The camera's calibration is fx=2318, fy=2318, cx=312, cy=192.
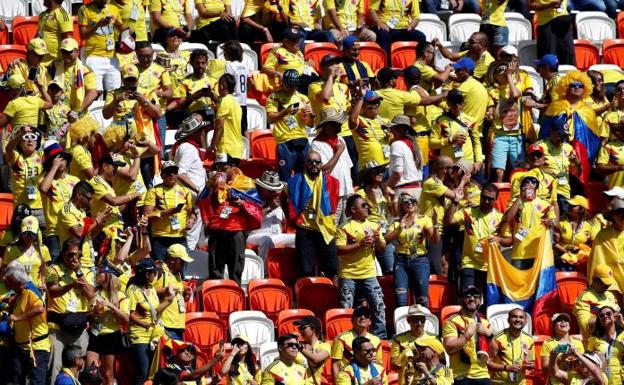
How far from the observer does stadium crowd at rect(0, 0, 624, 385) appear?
1988 cm

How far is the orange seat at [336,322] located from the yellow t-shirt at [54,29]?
480cm

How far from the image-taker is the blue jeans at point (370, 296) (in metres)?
20.8

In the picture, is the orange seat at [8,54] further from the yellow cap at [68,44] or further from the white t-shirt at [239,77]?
the white t-shirt at [239,77]

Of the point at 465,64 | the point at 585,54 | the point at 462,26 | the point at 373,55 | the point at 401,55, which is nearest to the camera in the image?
the point at 465,64

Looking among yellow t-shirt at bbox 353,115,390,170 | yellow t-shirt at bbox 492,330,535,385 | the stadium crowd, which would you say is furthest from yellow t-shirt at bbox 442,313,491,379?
yellow t-shirt at bbox 353,115,390,170

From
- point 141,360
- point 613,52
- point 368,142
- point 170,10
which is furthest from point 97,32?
point 613,52

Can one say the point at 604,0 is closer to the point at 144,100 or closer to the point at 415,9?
the point at 415,9

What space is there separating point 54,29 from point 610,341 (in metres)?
7.03

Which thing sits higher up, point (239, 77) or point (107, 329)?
point (239, 77)

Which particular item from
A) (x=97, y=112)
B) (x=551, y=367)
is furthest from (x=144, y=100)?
(x=551, y=367)

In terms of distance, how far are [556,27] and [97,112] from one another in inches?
207

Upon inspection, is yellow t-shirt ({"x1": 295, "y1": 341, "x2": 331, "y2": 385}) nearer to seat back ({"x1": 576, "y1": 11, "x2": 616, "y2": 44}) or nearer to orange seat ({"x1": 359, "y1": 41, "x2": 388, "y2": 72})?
orange seat ({"x1": 359, "y1": 41, "x2": 388, "y2": 72})

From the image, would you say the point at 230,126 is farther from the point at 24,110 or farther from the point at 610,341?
the point at 610,341

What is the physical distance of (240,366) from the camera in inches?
760
